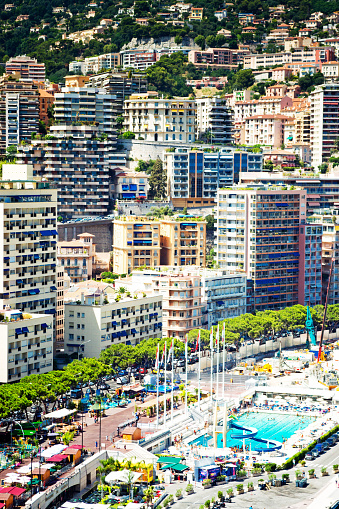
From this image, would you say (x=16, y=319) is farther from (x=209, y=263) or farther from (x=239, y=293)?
(x=209, y=263)

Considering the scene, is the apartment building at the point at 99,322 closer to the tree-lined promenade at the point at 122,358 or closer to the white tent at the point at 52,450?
the tree-lined promenade at the point at 122,358

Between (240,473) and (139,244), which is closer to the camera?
(240,473)

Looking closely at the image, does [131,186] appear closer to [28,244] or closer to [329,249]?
[329,249]

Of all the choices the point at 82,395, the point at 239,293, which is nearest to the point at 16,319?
the point at 82,395

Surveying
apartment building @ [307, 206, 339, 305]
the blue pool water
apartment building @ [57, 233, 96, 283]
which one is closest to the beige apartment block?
apartment building @ [57, 233, 96, 283]

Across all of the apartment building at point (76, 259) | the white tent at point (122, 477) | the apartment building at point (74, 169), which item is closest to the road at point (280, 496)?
the white tent at point (122, 477)

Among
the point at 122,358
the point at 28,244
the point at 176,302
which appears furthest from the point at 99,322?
the point at 176,302

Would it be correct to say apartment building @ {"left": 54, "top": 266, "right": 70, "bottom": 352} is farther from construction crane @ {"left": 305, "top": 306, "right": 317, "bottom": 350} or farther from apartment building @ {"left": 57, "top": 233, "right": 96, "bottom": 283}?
construction crane @ {"left": 305, "top": 306, "right": 317, "bottom": 350}
